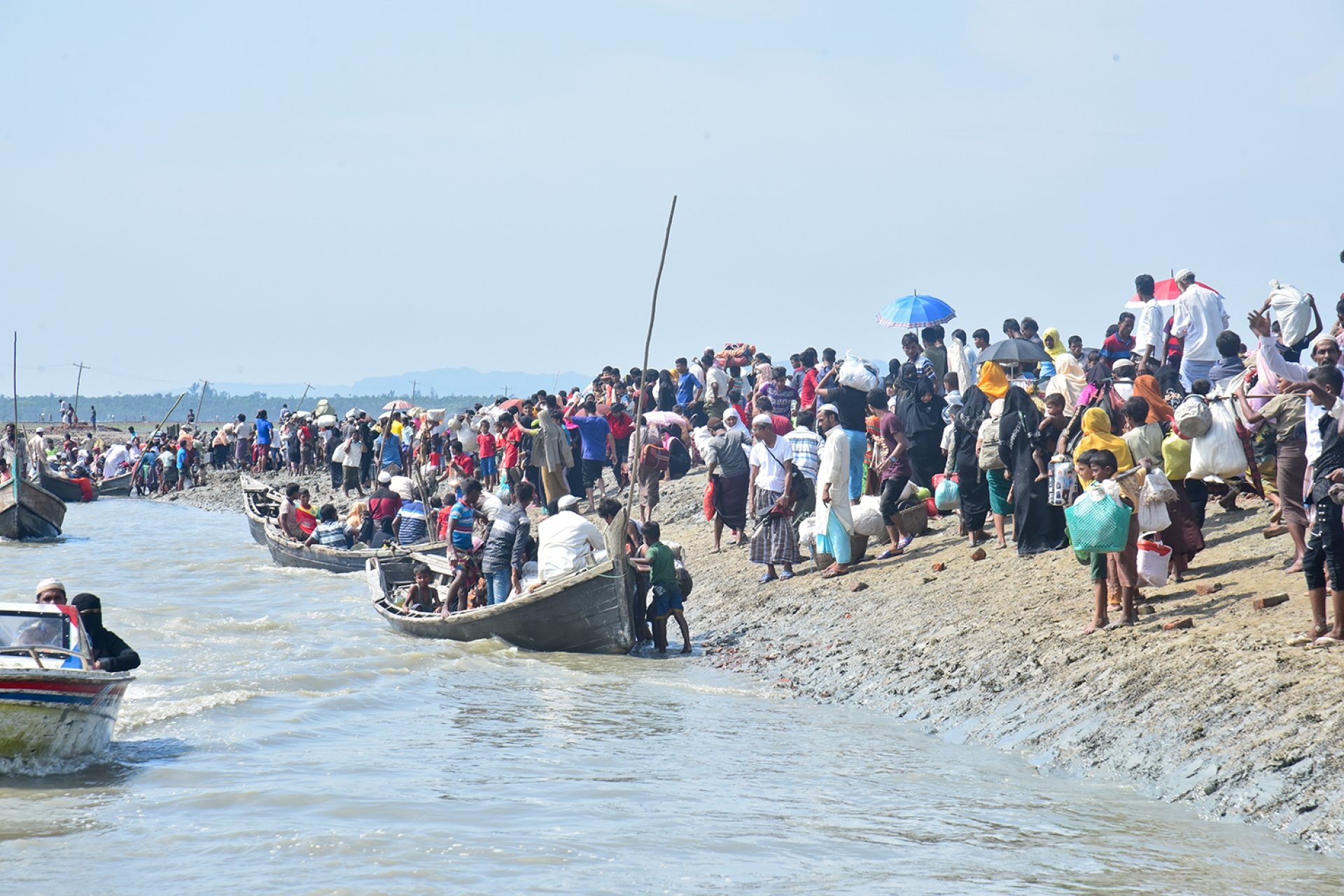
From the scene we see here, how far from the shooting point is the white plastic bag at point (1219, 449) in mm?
11562

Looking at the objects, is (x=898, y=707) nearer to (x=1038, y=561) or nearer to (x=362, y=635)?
(x=1038, y=561)

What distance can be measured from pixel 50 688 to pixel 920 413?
33.1ft

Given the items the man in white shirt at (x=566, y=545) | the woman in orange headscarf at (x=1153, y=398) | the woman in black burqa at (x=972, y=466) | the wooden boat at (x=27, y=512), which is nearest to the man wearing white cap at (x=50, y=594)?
the man in white shirt at (x=566, y=545)

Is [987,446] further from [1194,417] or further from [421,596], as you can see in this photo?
[421,596]

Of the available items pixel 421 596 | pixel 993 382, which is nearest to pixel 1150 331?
pixel 993 382

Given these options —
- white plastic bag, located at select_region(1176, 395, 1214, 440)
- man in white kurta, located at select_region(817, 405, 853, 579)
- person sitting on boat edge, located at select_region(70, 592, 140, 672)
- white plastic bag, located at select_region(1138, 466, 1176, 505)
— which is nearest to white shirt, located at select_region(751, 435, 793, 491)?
man in white kurta, located at select_region(817, 405, 853, 579)

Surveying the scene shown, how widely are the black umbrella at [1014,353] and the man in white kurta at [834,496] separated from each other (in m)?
1.84

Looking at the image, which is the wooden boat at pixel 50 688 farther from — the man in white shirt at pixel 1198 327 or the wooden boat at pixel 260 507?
the wooden boat at pixel 260 507

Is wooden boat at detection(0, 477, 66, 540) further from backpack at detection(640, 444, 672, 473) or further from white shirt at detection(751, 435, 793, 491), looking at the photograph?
white shirt at detection(751, 435, 793, 491)

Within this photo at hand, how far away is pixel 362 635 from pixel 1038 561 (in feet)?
28.9

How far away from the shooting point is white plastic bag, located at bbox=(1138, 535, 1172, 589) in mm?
10859

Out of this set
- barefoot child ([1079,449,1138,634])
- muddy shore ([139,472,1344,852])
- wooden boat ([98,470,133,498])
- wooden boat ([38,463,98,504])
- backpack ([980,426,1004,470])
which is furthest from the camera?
wooden boat ([98,470,133,498])

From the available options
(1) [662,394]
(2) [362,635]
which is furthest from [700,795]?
(1) [662,394]

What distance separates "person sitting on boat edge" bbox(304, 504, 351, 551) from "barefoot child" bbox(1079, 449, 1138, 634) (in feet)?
50.6
